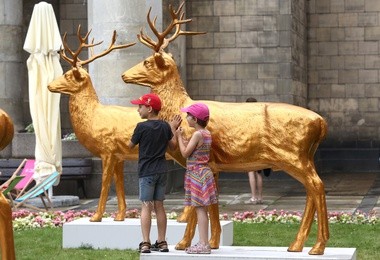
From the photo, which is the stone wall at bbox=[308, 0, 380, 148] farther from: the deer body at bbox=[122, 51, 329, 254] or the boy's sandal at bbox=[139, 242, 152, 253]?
the boy's sandal at bbox=[139, 242, 152, 253]

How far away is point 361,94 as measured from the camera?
2786 centimetres

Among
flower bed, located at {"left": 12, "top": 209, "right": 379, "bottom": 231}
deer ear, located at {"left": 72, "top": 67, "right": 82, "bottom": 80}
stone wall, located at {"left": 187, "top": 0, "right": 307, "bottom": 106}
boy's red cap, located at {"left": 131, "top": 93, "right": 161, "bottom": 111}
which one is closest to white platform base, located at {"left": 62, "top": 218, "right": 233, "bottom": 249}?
deer ear, located at {"left": 72, "top": 67, "right": 82, "bottom": 80}

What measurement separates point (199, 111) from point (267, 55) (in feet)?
49.8

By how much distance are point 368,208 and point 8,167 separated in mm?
7451

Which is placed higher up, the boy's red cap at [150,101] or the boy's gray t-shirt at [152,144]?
the boy's red cap at [150,101]

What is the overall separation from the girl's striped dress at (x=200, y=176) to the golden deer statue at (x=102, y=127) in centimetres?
318

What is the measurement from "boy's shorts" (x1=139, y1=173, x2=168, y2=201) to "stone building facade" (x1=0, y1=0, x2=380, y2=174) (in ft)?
34.4

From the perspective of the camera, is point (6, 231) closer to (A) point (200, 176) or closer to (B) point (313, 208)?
(A) point (200, 176)

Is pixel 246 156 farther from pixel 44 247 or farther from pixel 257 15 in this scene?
pixel 257 15

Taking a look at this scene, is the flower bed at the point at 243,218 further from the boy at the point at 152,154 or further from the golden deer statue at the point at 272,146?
the golden deer statue at the point at 272,146

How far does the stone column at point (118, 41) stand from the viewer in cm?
2164

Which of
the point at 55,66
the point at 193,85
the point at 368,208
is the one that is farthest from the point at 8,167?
the point at 368,208

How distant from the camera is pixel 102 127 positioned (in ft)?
45.3

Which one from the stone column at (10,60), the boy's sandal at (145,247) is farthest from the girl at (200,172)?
the stone column at (10,60)
